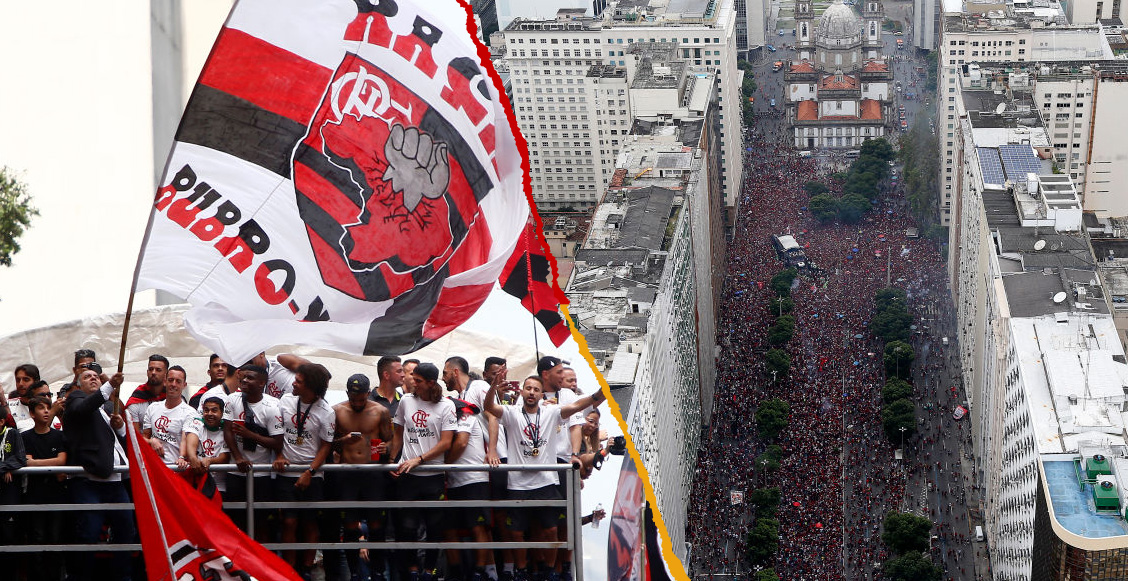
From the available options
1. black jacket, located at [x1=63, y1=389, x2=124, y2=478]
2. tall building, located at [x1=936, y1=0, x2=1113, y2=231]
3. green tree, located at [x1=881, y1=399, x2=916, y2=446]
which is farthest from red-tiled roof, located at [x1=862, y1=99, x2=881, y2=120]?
black jacket, located at [x1=63, y1=389, x2=124, y2=478]

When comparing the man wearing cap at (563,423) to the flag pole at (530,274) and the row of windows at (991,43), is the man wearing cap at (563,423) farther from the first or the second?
the row of windows at (991,43)

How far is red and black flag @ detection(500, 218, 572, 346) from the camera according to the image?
64.4 ft

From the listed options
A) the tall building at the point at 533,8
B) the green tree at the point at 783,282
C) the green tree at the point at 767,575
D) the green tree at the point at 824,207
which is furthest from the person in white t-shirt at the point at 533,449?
the tall building at the point at 533,8

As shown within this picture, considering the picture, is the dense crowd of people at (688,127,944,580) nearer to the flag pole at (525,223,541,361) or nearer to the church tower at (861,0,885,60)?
the church tower at (861,0,885,60)

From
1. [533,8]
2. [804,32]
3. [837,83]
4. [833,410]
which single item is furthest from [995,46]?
[533,8]

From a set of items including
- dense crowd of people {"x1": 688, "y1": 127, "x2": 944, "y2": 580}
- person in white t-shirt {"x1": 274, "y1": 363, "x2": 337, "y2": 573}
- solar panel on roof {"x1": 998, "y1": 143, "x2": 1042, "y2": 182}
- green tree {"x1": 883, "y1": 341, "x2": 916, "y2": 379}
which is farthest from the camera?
green tree {"x1": 883, "y1": 341, "x2": 916, "y2": 379}

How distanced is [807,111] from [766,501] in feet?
275

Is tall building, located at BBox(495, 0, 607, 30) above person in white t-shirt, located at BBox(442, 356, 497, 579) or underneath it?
above

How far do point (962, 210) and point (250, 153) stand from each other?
373ft

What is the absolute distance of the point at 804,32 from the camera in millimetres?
185375

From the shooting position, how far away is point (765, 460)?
107 metres

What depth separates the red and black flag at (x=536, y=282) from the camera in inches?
773

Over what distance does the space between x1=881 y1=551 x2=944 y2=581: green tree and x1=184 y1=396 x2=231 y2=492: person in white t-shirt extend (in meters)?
76.9

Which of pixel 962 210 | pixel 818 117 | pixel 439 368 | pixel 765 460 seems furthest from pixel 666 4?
pixel 439 368
